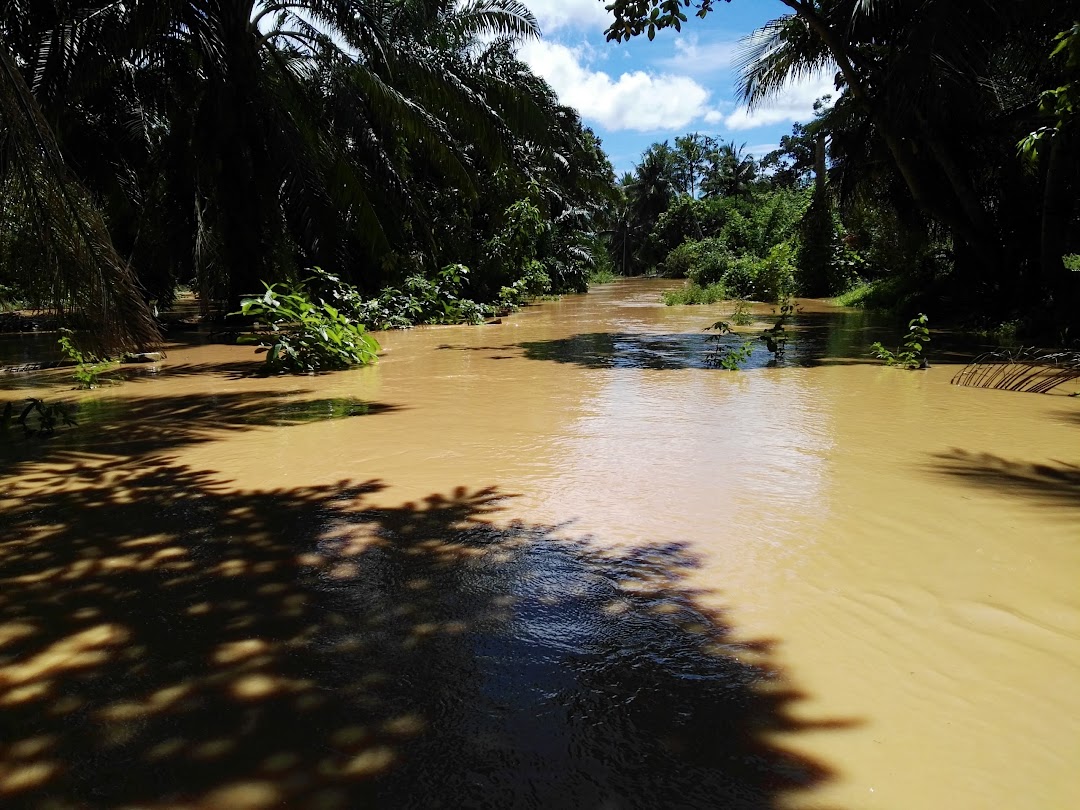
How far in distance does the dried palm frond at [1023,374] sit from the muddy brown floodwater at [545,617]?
179cm

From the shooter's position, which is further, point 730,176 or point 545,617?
point 730,176

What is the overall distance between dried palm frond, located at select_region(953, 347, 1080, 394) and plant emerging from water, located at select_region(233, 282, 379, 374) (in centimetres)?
771

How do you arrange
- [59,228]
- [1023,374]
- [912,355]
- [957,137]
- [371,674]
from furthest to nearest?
[957,137]
[912,355]
[1023,374]
[59,228]
[371,674]

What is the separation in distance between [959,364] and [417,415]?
24.9ft

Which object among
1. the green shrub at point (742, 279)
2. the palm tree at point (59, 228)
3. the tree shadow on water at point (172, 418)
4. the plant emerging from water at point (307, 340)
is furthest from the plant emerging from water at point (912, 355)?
the green shrub at point (742, 279)

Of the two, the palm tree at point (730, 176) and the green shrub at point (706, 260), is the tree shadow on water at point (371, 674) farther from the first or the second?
the palm tree at point (730, 176)

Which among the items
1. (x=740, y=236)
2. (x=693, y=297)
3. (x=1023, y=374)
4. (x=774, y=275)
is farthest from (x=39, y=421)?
(x=740, y=236)

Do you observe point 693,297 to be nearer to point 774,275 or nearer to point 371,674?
Answer: point 774,275

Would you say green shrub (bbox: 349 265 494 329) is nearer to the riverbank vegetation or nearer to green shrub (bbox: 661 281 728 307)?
the riverbank vegetation

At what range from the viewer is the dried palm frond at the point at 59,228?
4.91 m

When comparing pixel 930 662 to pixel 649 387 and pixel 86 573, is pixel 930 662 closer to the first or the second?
pixel 86 573

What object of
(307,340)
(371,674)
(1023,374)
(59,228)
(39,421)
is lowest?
(371,674)

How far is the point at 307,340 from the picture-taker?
34.1ft

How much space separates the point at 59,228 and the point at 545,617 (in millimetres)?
4505
